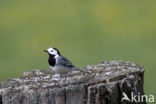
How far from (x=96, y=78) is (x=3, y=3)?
1391cm

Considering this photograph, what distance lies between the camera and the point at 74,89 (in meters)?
8.21

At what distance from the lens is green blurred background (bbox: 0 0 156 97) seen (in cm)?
1728

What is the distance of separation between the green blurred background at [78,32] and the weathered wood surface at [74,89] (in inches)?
256

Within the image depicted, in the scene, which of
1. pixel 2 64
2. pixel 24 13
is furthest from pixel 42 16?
pixel 2 64

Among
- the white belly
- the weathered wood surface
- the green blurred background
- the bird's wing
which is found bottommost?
the weathered wood surface

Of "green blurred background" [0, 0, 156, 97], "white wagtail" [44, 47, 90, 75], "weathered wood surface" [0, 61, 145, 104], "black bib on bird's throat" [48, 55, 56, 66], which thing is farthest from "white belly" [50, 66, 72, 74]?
"green blurred background" [0, 0, 156, 97]

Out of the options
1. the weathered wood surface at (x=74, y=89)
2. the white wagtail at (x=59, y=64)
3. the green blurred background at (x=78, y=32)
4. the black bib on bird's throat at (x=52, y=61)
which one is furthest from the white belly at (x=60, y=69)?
the green blurred background at (x=78, y=32)

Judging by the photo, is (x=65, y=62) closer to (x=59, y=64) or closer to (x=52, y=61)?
(x=59, y=64)

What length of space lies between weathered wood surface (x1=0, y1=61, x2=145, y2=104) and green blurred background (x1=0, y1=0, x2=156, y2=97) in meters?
6.51

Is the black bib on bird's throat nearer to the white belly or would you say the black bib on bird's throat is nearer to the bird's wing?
the bird's wing

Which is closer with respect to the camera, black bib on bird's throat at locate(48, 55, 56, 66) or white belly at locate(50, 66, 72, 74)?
white belly at locate(50, 66, 72, 74)

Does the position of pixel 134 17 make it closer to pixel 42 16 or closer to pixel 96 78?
pixel 42 16

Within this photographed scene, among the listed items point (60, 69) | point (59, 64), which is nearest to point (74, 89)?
point (60, 69)

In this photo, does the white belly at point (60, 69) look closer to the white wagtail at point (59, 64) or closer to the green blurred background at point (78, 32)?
the white wagtail at point (59, 64)
